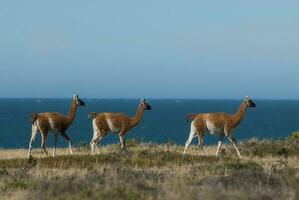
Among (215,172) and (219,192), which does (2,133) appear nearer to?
(215,172)

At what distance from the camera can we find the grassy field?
410 inches

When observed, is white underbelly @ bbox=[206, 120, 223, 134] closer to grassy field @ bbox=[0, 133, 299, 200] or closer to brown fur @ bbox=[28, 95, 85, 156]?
grassy field @ bbox=[0, 133, 299, 200]

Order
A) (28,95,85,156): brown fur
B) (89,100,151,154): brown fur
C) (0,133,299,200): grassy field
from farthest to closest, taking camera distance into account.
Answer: (89,100,151,154): brown fur
(28,95,85,156): brown fur
(0,133,299,200): grassy field

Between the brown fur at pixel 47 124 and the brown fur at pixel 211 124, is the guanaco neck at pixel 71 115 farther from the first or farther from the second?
the brown fur at pixel 211 124

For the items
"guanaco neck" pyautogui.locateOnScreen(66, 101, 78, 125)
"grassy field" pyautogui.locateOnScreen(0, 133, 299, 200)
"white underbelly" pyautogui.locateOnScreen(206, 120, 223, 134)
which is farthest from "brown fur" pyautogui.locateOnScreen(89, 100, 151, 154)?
"white underbelly" pyautogui.locateOnScreen(206, 120, 223, 134)

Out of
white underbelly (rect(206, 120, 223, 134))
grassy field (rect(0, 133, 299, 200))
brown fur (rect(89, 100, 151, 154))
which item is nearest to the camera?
grassy field (rect(0, 133, 299, 200))

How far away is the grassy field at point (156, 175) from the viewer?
10.4m

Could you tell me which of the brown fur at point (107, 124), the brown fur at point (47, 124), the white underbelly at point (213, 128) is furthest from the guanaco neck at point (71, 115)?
the white underbelly at point (213, 128)

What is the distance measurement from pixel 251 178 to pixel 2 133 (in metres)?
72.4

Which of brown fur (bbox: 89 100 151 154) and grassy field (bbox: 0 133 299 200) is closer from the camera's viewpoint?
grassy field (bbox: 0 133 299 200)

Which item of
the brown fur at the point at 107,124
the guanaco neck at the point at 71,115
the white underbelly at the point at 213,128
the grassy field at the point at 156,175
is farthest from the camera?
the guanaco neck at the point at 71,115

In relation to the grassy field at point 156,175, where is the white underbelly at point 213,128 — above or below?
above

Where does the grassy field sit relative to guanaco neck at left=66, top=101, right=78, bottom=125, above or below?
below

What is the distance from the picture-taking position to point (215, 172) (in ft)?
58.3
